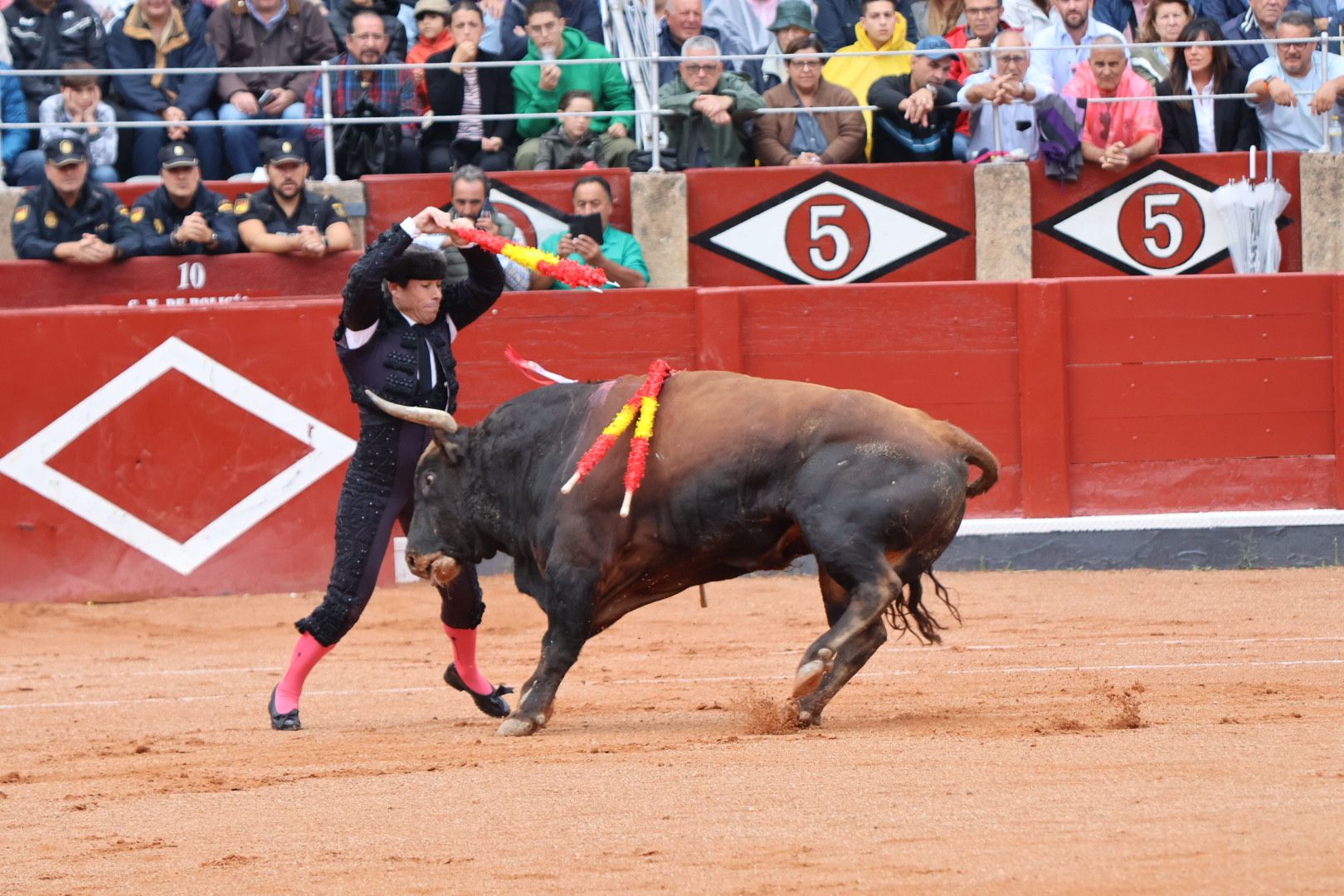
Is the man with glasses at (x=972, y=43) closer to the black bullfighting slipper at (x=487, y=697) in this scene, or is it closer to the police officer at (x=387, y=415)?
the police officer at (x=387, y=415)

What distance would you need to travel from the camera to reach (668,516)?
19.7 ft

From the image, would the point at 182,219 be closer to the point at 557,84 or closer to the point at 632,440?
the point at 557,84

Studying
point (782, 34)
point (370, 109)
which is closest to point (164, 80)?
point (370, 109)

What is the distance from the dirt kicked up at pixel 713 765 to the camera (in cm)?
409

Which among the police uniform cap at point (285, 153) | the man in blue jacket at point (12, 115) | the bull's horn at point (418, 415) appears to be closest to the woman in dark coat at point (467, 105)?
the police uniform cap at point (285, 153)

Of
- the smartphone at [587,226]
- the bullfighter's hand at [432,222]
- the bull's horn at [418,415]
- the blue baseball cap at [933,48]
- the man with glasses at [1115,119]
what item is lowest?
the bull's horn at [418,415]

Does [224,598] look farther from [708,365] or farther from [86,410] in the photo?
[708,365]

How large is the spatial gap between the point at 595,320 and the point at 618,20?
2.17m

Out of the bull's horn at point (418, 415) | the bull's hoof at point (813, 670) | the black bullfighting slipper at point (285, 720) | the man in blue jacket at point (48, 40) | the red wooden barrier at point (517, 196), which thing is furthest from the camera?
the man in blue jacket at point (48, 40)

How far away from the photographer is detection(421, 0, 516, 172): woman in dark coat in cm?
1096

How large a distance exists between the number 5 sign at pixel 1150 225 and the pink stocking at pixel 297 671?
19.4ft

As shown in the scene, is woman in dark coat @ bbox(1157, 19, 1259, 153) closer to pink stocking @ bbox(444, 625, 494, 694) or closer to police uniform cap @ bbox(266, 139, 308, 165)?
police uniform cap @ bbox(266, 139, 308, 165)

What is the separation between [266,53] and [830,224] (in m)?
3.59

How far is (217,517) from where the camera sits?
32.3 ft
